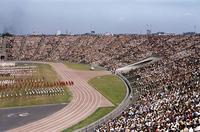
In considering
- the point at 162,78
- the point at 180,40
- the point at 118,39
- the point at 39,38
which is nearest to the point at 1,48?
the point at 39,38

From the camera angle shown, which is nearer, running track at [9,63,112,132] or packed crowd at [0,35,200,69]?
running track at [9,63,112,132]

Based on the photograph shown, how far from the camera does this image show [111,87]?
92.8m

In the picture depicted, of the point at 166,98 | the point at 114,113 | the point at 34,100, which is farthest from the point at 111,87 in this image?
the point at 166,98

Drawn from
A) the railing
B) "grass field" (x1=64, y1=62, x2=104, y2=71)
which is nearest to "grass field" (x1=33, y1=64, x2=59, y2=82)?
"grass field" (x1=64, y1=62, x2=104, y2=71)

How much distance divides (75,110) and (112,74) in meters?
43.8

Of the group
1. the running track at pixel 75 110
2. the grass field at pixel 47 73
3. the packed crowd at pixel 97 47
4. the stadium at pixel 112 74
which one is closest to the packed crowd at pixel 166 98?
the stadium at pixel 112 74

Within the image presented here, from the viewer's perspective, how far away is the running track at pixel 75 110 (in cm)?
6019

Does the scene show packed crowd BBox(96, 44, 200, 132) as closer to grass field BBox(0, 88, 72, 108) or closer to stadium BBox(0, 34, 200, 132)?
stadium BBox(0, 34, 200, 132)

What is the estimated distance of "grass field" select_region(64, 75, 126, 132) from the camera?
64.0 m

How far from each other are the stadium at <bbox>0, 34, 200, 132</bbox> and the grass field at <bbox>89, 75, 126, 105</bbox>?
843mm

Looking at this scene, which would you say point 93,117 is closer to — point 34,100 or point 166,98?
point 166,98

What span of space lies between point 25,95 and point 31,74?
1081 inches

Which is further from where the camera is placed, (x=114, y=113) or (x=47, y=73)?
(x=47, y=73)

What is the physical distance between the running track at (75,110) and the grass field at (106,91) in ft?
4.04
